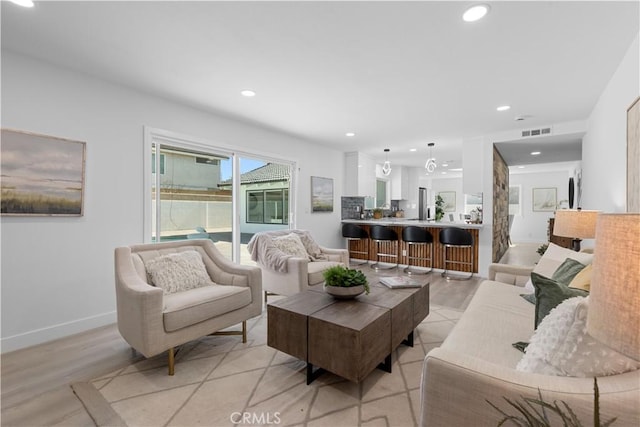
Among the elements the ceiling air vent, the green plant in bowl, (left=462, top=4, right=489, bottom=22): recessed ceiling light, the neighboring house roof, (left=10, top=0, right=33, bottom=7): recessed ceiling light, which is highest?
(left=10, top=0, right=33, bottom=7): recessed ceiling light

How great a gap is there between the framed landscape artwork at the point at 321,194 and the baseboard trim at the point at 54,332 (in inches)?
140

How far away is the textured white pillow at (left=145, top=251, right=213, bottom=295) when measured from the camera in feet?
8.18

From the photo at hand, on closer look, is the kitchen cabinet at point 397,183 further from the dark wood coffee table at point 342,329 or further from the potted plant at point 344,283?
the potted plant at point 344,283

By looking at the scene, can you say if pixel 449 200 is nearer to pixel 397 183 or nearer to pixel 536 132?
pixel 397 183

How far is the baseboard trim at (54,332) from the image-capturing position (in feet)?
8.13

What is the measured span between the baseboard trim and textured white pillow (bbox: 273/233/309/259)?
6.10ft

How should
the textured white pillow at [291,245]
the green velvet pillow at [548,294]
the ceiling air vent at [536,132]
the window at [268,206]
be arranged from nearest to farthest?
the green velvet pillow at [548,294] < the textured white pillow at [291,245] < the ceiling air vent at [536,132] < the window at [268,206]

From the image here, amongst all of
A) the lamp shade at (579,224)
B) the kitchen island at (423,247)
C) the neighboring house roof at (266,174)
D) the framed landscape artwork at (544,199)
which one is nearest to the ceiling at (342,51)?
the neighboring house roof at (266,174)

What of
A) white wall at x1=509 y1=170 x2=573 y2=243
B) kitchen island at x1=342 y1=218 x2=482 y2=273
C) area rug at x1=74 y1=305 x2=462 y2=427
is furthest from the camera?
white wall at x1=509 y1=170 x2=573 y2=243

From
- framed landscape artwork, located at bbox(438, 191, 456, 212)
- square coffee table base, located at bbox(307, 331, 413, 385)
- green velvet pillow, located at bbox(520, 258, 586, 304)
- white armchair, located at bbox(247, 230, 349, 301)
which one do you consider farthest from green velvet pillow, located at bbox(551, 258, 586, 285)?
framed landscape artwork, located at bbox(438, 191, 456, 212)

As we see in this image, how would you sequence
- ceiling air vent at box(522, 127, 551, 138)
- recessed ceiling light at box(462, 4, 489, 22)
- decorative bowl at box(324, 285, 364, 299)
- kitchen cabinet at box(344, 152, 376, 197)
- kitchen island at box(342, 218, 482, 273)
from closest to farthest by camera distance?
recessed ceiling light at box(462, 4, 489, 22) < decorative bowl at box(324, 285, 364, 299) < ceiling air vent at box(522, 127, 551, 138) < kitchen island at box(342, 218, 482, 273) < kitchen cabinet at box(344, 152, 376, 197)

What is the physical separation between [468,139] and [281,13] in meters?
4.45

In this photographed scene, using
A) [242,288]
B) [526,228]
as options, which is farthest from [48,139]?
[526,228]

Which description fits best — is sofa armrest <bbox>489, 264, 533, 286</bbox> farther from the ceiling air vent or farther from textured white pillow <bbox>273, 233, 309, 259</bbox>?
the ceiling air vent
